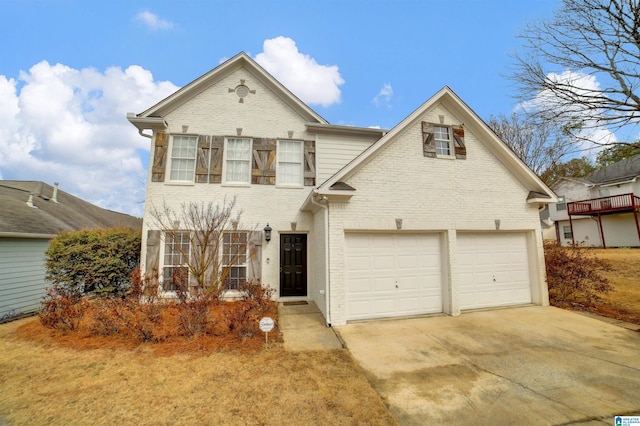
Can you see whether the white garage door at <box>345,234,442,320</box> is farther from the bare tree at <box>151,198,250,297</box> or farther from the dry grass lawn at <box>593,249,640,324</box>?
the dry grass lawn at <box>593,249,640,324</box>

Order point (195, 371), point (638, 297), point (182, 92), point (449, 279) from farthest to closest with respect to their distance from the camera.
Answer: point (182, 92) → point (638, 297) → point (449, 279) → point (195, 371)

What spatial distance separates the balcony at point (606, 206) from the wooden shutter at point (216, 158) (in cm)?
2674

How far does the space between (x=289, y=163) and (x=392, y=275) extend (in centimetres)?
532

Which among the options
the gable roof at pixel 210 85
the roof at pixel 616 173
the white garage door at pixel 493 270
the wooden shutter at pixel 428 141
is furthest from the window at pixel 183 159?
the roof at pixel 616 173

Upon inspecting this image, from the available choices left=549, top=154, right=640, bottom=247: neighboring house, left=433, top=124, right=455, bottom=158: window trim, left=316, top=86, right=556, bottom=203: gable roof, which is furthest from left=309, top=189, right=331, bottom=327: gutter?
left=549, top=154, right=640, bottom=247: neighboring house

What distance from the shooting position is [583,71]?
262 inches

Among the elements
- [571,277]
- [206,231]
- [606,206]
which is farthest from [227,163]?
[606,206]

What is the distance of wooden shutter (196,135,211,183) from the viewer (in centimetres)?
911

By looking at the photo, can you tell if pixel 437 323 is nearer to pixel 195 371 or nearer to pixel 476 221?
pixel 476 221

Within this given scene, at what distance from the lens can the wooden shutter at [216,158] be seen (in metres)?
9.16

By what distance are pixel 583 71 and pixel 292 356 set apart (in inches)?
379

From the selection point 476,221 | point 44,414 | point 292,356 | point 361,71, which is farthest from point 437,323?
point 361,71

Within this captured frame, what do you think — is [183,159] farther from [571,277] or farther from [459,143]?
[571,277]

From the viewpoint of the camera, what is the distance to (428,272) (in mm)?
7477
